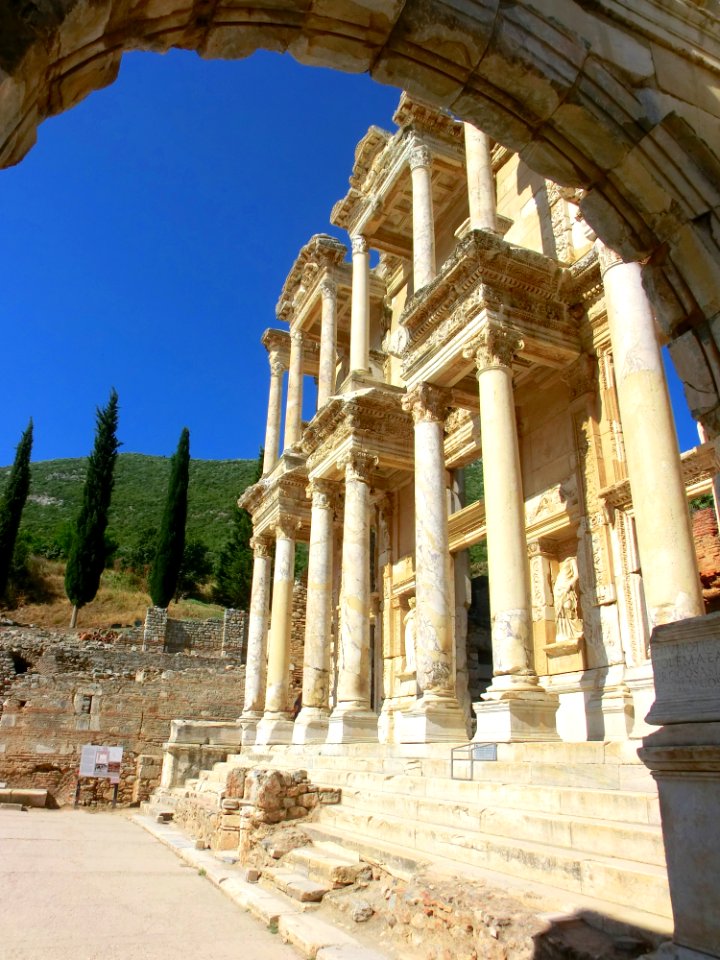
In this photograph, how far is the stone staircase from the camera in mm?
5160

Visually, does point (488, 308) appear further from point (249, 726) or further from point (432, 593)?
point (249, 726)

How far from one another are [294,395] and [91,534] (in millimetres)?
26303

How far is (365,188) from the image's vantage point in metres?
19.0

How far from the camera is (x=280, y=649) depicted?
813 inches

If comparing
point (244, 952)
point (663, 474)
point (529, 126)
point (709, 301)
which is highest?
point (529, 126)

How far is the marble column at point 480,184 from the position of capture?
1304 centimetres

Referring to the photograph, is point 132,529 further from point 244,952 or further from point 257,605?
point 244,952

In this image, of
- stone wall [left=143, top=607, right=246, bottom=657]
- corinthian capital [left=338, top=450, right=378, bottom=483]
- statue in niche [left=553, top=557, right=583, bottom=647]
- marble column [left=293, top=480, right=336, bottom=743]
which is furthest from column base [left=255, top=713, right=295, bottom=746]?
stone wall [left=143, top=607, right=246, bottom=657]

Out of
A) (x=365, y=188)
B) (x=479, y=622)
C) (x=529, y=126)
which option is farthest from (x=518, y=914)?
(x=479, y=622)

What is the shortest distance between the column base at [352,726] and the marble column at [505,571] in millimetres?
4925

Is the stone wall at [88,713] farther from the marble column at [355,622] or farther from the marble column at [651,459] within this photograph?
the marble column at [651,459]

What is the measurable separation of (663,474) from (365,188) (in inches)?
523

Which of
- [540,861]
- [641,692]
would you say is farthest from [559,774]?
[540,861]

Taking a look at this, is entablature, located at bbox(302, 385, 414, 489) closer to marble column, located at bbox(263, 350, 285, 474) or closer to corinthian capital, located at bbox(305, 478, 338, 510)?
corinthian capital, located at bbox(305, 478, 338, 510)
